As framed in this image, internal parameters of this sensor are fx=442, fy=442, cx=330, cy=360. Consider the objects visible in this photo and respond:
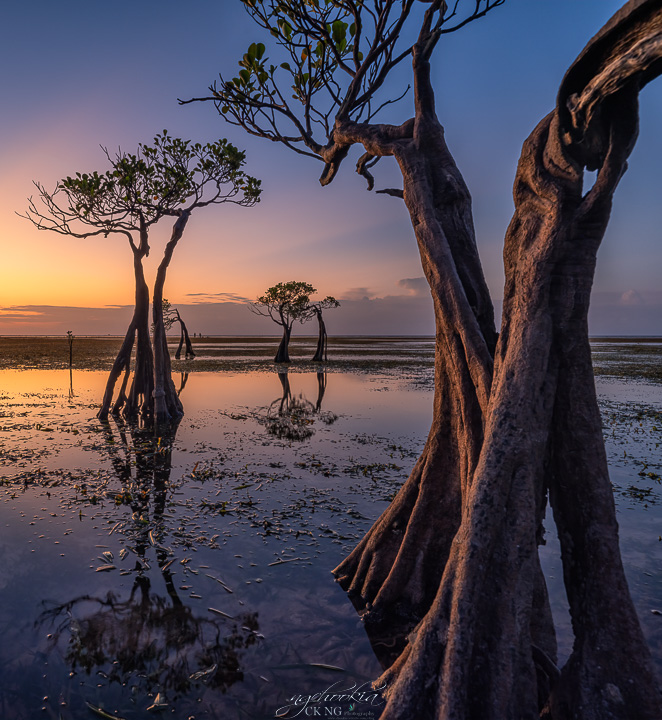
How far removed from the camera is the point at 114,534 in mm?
6711

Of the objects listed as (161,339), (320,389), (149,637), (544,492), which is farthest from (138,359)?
(544,492)

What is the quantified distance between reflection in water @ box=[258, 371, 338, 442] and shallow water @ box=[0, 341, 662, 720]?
0.66ft

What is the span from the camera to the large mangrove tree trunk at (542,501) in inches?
113

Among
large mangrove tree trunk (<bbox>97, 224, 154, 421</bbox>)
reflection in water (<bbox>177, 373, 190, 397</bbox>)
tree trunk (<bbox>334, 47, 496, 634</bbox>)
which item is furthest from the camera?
reflection in water (<bbox>177, 373, 190, 397</bbox>)

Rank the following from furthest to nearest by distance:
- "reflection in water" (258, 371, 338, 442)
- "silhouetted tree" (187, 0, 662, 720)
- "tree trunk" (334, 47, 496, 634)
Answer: "reflection in water" (258, 371, 338, 442) < "tree trunk" (334, 47, 496, 634) < "silhouetted tree" (187, 0, 662, 720)

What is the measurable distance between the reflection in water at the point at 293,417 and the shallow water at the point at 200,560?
20 centimetres

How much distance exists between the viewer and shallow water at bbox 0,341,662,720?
3.86 m

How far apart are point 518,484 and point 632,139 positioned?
231cm

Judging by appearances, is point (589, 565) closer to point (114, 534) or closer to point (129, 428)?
point (114, 534)

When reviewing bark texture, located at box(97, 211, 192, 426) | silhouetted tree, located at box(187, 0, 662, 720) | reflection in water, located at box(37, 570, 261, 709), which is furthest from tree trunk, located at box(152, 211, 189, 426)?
silhouetted tree, located at box(187, 0, 662, 720)

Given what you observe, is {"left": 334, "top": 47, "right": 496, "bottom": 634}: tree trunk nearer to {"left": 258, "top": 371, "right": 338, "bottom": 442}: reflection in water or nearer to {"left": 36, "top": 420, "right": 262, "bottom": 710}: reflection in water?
{"left": 36, "top": 420, "right": 262, "bottom": 710}: reflection in water

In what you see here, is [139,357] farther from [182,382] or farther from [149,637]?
[149,637]

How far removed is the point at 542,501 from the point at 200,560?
179 inches

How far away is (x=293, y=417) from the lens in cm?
1655
